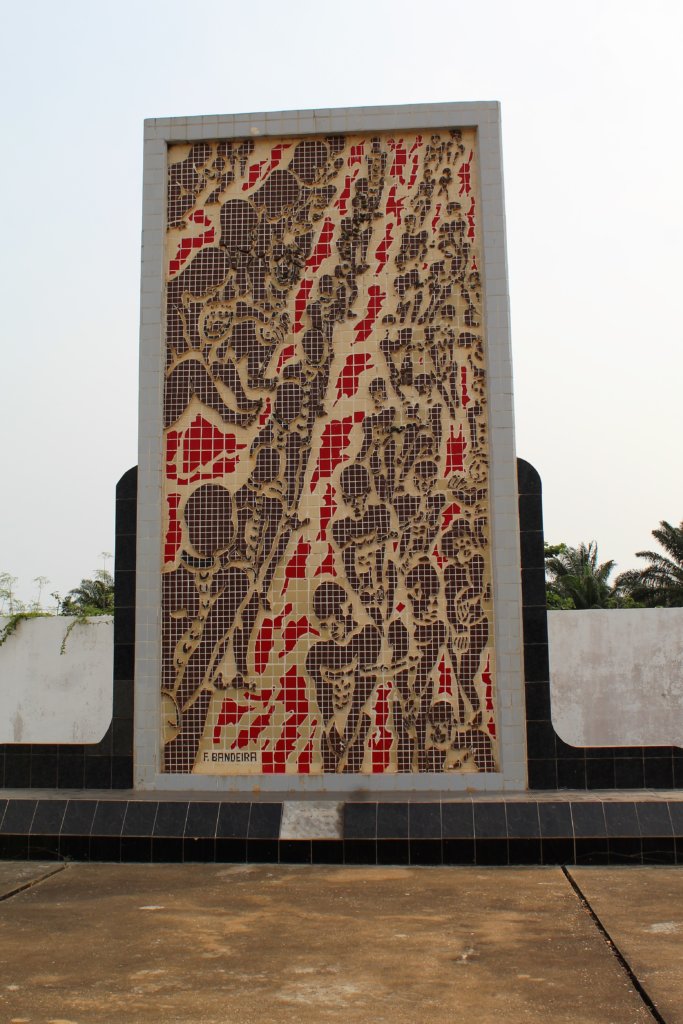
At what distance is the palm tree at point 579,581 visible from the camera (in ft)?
64.9

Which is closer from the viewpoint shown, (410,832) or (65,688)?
(410,832)

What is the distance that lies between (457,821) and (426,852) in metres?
0.23

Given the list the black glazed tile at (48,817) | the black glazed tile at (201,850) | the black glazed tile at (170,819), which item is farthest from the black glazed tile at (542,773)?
the black glazed tile at (48,817)

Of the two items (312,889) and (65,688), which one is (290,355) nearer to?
(65,688)

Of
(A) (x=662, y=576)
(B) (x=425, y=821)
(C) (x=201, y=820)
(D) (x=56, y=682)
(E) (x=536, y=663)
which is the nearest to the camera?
(B) (x=425, y=821)

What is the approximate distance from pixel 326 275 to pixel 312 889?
3813 mm

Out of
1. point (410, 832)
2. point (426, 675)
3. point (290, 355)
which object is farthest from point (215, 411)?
point (410, 832)

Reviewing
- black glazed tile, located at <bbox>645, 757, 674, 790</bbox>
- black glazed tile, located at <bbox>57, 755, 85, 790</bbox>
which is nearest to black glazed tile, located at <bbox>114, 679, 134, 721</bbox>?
black glazed tile, located at <bbox>57, 755, 85, 790</bbox>

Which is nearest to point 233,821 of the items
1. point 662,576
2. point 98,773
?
point 98,773

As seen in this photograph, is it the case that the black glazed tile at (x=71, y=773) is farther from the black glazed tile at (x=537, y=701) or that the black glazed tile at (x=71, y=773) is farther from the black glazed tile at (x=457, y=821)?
the black glazed tile at (x=537, y=701)

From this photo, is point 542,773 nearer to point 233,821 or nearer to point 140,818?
point 233,821

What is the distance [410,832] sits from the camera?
5.48m

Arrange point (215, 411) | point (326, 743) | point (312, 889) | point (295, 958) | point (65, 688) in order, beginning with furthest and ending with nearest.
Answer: point (65, 688) → point (215, 411) → point (326, 743) → point (312, 889) → point (295, 958)

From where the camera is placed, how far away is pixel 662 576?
18.6m
